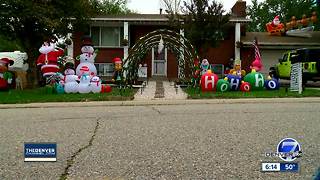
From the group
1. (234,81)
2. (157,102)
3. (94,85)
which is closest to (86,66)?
(94,85)

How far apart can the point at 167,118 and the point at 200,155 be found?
18.0 feet

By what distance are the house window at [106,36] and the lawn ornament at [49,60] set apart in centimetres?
716

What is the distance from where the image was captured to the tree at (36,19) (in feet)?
73.6

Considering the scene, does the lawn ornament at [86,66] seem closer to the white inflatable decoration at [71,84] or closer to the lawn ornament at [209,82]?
the white inflatable decoration at [71,84]

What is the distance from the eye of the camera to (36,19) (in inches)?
911

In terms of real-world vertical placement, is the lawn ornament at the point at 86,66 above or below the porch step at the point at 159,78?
above

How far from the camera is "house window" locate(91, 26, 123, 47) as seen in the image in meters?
34.8

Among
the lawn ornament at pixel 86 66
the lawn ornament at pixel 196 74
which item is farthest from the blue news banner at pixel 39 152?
the lawn ornament at pixel 196 74

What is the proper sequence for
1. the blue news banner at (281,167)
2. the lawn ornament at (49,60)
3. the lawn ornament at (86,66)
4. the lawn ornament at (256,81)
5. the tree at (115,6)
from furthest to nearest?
the tree at (115,6) < the lawn ornament at (49,60) < the lawn ornament at (86,66) < the lawn ornament at (256,81) < the blue news banner at (281,167)

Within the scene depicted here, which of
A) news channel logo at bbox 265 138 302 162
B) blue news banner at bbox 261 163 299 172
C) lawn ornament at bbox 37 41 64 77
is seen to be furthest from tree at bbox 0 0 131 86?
news channel logo at bbox 265 138 302 162

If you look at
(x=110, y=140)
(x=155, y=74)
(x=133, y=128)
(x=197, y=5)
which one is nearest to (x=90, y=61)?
(x=197, y=5)

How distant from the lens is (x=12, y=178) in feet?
17.7

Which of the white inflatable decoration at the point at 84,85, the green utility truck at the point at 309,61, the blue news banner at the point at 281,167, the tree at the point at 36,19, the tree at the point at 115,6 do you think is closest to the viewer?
the blue news banner at the point at 281,167

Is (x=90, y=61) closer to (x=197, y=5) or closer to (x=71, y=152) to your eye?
(x=197, y=5)
